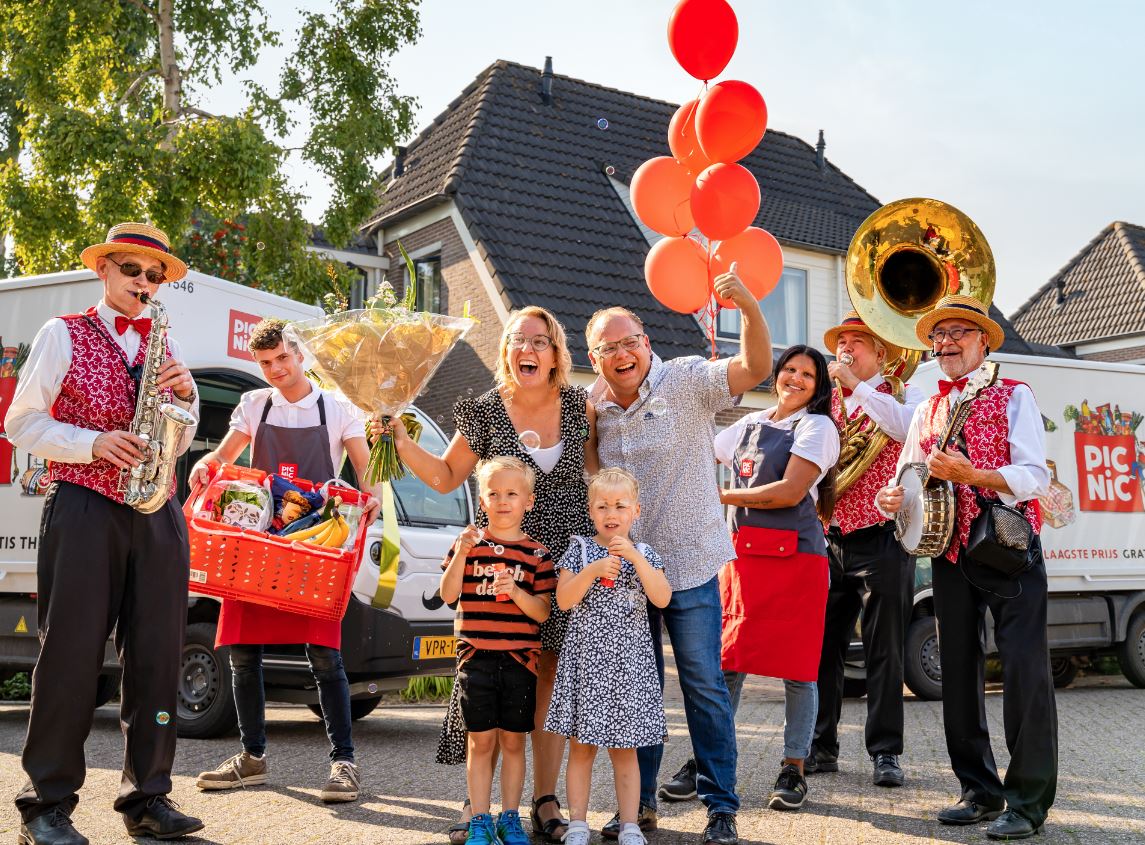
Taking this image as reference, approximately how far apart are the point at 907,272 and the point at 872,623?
6.34ft

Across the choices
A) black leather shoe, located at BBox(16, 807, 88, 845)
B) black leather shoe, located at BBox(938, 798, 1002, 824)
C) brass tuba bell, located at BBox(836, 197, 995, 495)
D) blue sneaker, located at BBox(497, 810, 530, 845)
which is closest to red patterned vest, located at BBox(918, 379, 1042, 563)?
brass tuba bell, located at BBox(836, 197, 995, 495)

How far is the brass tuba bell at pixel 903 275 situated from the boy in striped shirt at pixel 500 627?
2.32 metres

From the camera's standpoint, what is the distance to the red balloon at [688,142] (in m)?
8.29

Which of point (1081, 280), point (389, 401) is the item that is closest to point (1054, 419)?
point (389, 401)

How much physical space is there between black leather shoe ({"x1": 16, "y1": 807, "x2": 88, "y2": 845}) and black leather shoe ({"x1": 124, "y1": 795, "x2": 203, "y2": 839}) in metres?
0.26

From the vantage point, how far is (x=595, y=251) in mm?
18719

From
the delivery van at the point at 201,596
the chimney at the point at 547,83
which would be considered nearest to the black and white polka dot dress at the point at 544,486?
the delivery van at the point at 201,596

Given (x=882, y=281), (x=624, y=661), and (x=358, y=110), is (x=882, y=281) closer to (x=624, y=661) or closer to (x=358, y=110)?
(x=624, y=661)

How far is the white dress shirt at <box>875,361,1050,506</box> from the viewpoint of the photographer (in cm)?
497

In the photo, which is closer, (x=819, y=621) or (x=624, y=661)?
(x=624, y=661)

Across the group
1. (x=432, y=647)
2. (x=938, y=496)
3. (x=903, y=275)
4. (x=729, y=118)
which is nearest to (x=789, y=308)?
(x=729, y=118)

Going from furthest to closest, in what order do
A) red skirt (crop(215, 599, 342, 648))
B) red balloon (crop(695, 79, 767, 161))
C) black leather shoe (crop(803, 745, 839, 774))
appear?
red balloon (crop(695, 79, 767, 161)), black leather shoe (crop(803, 745, 839, 774)), red skirt (crop(215, 599, 342, 648))

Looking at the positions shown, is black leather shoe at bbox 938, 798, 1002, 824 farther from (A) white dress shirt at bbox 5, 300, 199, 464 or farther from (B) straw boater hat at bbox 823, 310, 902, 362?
(A) white dress shirt at bbox 5, 300, 199, 464

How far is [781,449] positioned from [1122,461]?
7643 millimetres
